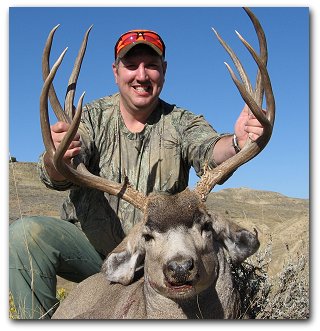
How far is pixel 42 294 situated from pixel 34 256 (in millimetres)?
385

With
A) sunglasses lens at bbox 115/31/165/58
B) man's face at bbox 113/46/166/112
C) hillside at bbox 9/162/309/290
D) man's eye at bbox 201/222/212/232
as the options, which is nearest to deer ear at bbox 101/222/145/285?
man's eye at bbox 201/222/212/232

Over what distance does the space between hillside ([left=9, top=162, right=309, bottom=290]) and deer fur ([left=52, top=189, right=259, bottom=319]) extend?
0.48m

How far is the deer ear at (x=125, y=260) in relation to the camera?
559 cm

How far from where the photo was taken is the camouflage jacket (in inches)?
272

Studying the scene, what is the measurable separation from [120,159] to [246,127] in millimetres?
1657

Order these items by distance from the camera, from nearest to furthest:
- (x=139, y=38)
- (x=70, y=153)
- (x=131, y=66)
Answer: (x=70, y=153)
(x=139, y=38)
(x=131, y=66)

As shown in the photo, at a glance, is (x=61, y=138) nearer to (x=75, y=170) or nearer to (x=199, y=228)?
(x=75, y=170)

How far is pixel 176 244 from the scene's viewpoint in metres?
4.94

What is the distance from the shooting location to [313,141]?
5.80 m

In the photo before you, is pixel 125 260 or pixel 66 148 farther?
pixel 125 260

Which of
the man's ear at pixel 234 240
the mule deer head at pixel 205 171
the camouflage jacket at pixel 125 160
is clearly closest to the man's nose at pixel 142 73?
the camouflage jacket at pixel 125 160

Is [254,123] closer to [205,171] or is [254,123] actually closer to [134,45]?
[205,171]

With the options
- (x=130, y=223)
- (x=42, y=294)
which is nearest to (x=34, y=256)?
(x=42, y=294)

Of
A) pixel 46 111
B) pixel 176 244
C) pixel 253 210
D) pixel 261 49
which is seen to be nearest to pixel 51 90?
pixel 46 111
